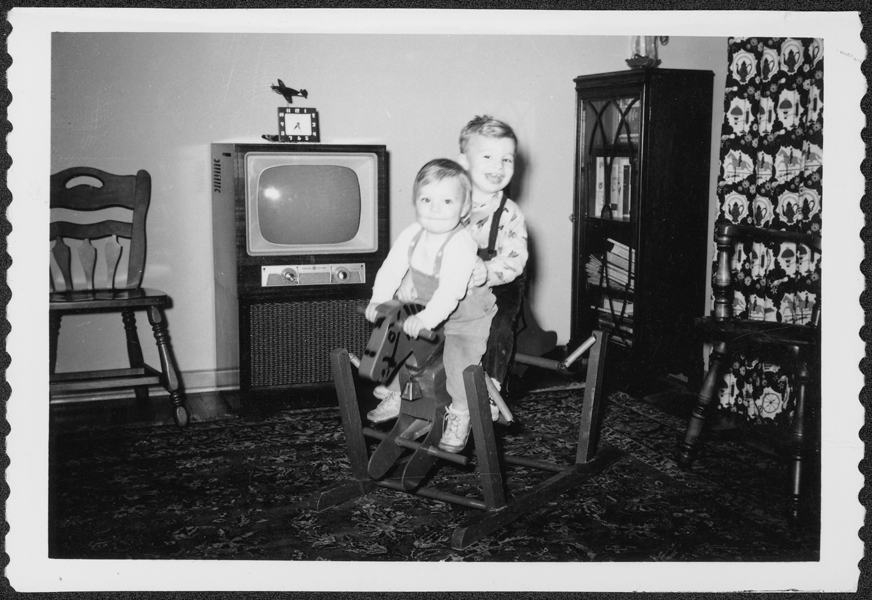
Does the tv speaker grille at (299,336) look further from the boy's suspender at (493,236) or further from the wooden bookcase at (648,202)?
the wooden bookcase at (648,202)

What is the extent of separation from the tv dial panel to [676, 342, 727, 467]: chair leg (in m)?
1.21

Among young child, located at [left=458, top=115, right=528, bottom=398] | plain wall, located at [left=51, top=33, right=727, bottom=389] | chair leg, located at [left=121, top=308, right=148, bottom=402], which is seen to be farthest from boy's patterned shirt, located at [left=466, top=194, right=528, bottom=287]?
chair leg, located at [left=121, top=308, right=148, bottom=402]

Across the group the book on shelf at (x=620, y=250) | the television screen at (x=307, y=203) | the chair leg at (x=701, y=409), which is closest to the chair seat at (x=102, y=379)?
the television screen at (x=307, y=203)

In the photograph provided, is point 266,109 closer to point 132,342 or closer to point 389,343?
point 132,342

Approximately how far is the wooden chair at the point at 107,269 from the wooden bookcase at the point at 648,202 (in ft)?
5.73

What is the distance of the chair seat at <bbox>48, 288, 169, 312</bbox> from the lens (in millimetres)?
2395

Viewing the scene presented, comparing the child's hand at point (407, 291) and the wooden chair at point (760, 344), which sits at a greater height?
the child's hand at point (407, 291)

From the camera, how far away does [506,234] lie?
6.30ft

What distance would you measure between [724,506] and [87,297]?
80.0 inches

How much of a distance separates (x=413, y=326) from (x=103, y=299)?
126 cm

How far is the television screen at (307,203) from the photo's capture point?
258cm

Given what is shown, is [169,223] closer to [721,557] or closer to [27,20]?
[27,20]

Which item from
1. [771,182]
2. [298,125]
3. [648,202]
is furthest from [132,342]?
[771,182]


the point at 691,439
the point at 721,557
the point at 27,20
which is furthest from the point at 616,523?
the point at 27,20
